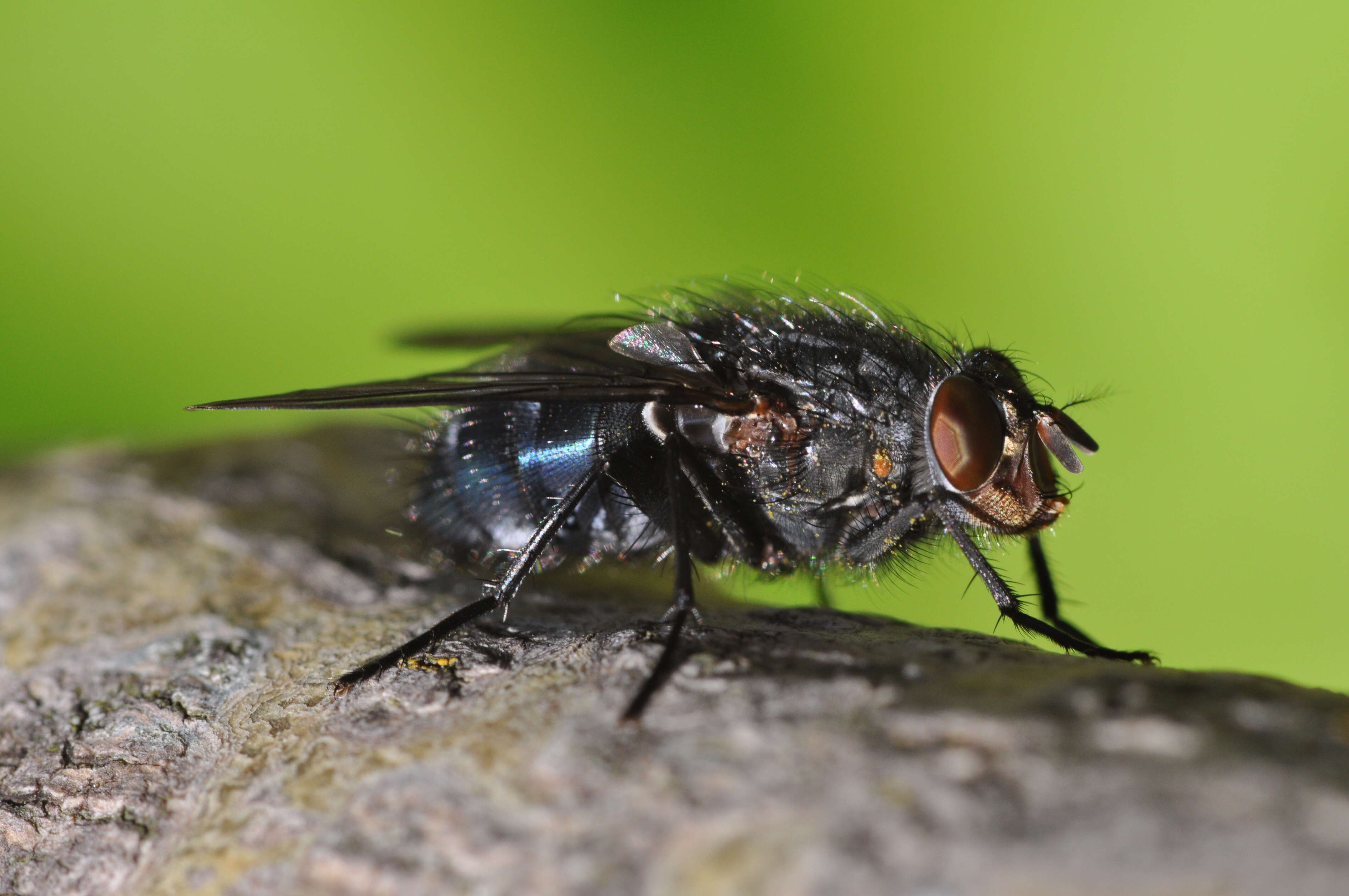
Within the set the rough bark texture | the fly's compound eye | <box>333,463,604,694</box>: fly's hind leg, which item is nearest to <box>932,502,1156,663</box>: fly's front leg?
the fly's compound eye

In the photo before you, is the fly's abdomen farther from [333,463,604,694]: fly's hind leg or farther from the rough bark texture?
the rough bark texture

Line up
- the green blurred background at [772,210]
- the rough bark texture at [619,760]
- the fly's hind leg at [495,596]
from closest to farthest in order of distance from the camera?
the rough bark texture at [619,760], the fly's hind leg at [495,596], the green blurred background at [772,210]

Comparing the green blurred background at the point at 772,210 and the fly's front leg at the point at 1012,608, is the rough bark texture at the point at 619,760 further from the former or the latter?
the green blurred background at the point at 772,210

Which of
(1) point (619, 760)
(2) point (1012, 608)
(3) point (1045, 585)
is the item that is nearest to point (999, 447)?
(2) point (1012, 608)

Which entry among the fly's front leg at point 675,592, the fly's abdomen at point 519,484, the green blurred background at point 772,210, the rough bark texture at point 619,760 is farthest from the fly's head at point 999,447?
the green blurred background at point 772,210

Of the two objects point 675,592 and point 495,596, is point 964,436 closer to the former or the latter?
point 675,592
